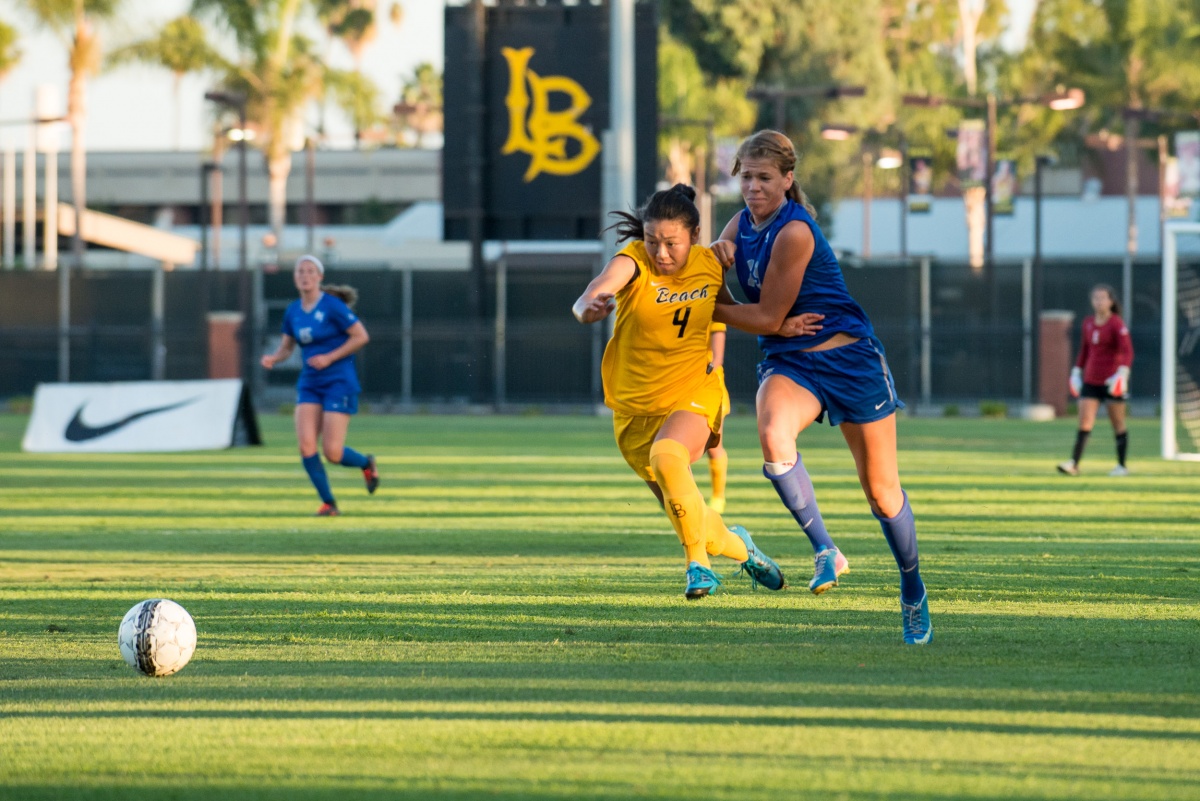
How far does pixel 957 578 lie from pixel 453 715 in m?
4.31

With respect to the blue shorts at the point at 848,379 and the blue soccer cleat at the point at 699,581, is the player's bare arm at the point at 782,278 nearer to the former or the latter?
the blue shorts at the point at 848,379

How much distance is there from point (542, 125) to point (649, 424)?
2576 cm

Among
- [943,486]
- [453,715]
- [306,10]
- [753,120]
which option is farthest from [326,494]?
[753,120]

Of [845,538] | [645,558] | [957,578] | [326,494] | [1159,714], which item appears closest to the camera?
[1159,714]

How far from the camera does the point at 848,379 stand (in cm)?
708

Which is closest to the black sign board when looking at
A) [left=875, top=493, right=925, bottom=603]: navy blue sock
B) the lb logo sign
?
the lb logo sign

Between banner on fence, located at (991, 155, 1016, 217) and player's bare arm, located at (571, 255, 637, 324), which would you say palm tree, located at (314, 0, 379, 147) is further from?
player's bare arm, located at (571, 255, 637, 324)

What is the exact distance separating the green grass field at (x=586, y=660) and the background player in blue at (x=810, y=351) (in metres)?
0.60

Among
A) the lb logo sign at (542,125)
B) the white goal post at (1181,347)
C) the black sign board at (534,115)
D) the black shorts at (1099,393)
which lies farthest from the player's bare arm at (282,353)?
the lb logo sign at (542,125)

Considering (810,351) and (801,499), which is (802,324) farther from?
(801,499)

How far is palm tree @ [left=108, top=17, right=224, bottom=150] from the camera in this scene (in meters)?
49.2

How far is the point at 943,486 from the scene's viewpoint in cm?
1605

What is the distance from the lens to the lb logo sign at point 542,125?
32.8m

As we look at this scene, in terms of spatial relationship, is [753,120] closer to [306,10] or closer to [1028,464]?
[306,10]
